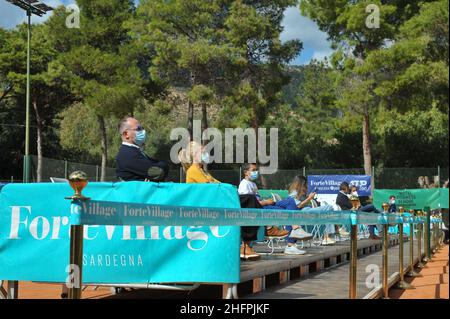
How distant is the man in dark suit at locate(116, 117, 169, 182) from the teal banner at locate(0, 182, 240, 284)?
0.52 m

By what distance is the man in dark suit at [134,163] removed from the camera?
6137 millimetres

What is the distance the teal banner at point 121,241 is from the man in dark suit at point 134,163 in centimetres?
52

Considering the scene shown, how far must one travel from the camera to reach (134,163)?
616 centimetres

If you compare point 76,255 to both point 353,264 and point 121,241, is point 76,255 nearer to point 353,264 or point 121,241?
point 121,241

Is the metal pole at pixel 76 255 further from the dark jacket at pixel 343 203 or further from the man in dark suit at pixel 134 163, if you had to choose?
the dark jacket at pixel 343 203

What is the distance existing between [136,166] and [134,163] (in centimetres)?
4

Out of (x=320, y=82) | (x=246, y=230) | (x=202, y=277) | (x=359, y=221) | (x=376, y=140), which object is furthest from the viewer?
(x=320, y=82)

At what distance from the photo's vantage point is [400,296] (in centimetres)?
711

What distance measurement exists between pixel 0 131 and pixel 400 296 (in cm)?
4182

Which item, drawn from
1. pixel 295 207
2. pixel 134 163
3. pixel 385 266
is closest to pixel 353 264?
pixel 385 266

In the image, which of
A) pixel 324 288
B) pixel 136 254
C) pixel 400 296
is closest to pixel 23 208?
pixel 136 254

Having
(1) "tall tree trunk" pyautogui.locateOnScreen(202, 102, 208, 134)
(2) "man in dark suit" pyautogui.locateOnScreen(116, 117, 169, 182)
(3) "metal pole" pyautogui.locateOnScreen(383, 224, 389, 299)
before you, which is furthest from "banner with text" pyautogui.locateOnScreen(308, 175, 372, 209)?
(2) "man in dark suit" pyautogui.locateOnScreen(116, 117, 169, 182)

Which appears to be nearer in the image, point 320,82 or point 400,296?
point 400,296
